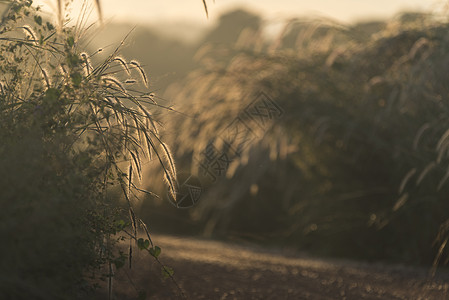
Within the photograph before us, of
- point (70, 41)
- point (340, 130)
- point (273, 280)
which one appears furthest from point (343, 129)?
point (70, 41)

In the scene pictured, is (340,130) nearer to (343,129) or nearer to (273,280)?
(343,129)

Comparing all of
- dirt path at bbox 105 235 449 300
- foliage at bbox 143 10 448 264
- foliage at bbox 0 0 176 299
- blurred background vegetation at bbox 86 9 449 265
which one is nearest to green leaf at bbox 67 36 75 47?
foliage at bbox 0 0 176 299

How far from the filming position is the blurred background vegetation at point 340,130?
5.28 m

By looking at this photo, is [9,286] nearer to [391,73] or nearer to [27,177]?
[27,177]

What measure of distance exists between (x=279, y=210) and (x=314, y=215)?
1.52 meters

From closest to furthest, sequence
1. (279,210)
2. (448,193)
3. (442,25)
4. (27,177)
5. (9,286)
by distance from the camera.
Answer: (9,286)
(27,177)
(448,193)
(442,25)
(279,210)

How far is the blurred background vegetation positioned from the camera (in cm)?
528

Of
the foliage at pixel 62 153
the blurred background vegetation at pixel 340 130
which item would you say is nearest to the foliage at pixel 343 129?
the blurred background vegetation at pixel 340 130

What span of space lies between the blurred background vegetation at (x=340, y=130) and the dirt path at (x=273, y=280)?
596 mm

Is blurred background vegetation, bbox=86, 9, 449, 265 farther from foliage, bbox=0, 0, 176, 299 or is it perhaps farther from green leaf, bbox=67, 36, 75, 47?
green leaf, bbox=67, 36, 75, 47

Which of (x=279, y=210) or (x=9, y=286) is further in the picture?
(x=279, y=210)

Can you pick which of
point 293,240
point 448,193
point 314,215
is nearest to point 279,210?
point 293,240

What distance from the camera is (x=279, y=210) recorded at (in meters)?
7.51

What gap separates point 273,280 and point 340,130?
2364mm
